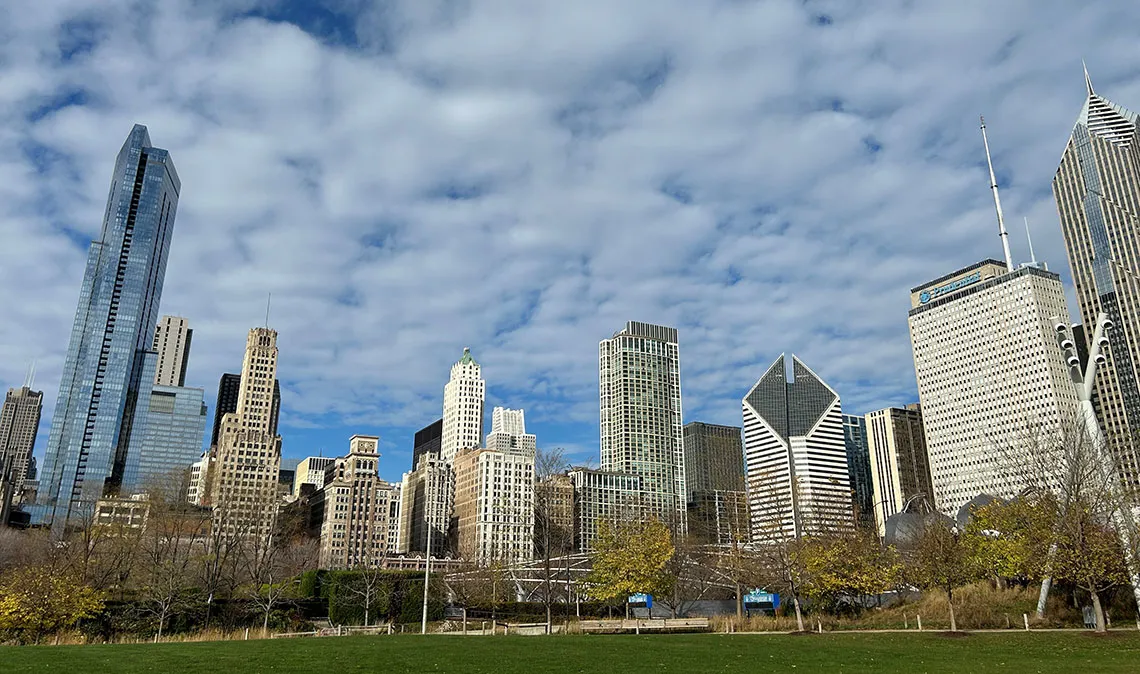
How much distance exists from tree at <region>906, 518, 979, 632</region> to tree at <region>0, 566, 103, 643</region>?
4502 cm

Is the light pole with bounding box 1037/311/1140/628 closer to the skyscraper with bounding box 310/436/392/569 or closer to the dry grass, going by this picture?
the dry grass

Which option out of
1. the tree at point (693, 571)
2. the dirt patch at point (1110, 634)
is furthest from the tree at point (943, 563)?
the tree at point (693, 571)

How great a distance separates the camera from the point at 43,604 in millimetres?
40219

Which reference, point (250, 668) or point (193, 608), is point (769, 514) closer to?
point (193, 608)

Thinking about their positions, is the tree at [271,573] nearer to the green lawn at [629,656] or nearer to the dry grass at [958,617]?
the green lawn at [629,656]

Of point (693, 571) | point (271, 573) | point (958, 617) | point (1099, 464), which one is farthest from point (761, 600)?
point (271, 573)

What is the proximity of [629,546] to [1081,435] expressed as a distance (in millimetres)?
27178

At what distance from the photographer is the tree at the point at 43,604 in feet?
131

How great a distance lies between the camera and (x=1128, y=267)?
199 meters

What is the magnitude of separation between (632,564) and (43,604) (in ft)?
107

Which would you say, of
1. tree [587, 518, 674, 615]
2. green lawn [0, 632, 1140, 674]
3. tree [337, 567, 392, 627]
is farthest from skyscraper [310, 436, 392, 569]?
green lawn [0, 632, 1140, 674]

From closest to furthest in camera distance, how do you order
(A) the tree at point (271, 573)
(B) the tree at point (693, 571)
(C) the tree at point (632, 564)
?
(C) the tree at point (632, 564)
(A) the tree at point (271, 573)
(B) the tree at point (693, 571)

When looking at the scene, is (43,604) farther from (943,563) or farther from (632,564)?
(943,563)

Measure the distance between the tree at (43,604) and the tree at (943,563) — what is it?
1773 inches
